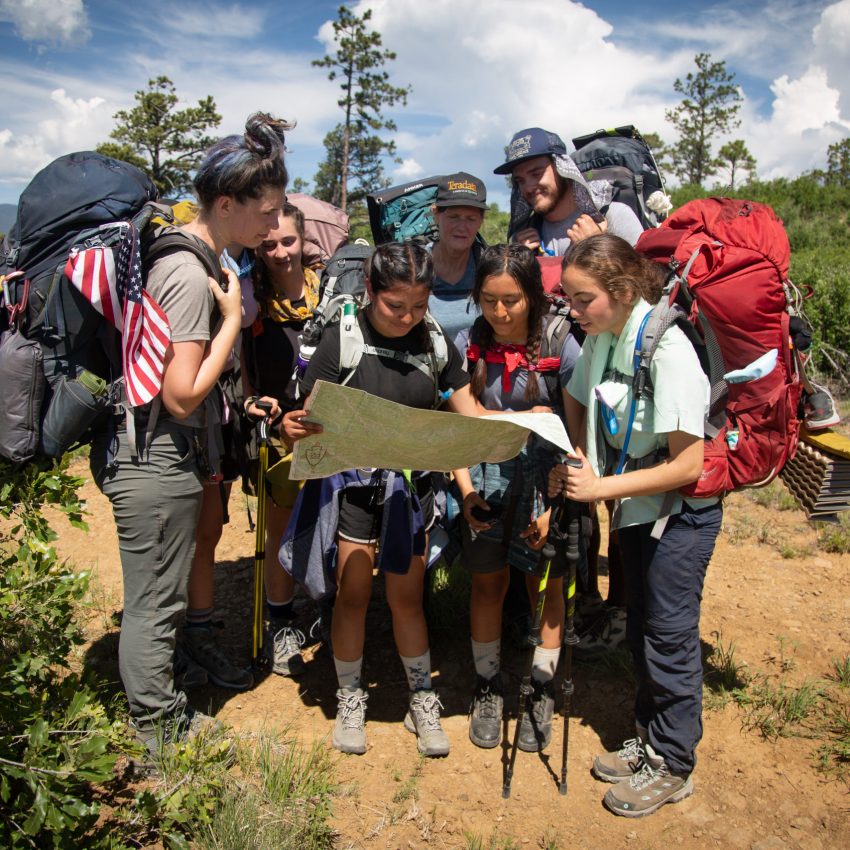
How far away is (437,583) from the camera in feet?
14.8

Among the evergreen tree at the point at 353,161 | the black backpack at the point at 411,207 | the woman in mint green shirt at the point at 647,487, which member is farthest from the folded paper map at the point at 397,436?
the evergreen tree at the point at 353,161

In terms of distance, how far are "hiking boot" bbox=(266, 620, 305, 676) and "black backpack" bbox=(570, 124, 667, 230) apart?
3.06 m

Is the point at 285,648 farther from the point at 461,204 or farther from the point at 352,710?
the point at 461,204

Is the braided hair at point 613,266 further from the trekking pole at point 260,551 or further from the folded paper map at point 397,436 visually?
the trekking pole at point 260,551

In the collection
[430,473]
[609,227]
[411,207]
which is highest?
[411,207]

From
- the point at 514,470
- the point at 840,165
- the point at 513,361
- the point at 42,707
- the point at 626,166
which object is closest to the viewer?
the point at 42,707

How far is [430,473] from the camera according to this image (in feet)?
10.6

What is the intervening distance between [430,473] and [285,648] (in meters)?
1.41

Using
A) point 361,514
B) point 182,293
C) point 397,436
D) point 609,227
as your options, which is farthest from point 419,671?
point 609,227

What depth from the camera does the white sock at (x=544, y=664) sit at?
10.6 feet

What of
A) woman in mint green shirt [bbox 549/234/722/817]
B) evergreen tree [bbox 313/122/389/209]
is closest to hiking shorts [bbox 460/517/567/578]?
woman in mint green shirt [bbox 549/234/722/817]

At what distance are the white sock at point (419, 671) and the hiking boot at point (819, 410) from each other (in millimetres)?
1908

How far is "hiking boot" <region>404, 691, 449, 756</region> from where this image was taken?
10.4ft

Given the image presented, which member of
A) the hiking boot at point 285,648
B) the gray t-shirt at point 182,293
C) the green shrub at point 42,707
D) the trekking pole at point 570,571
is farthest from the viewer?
the hiking boot at point 285,648
